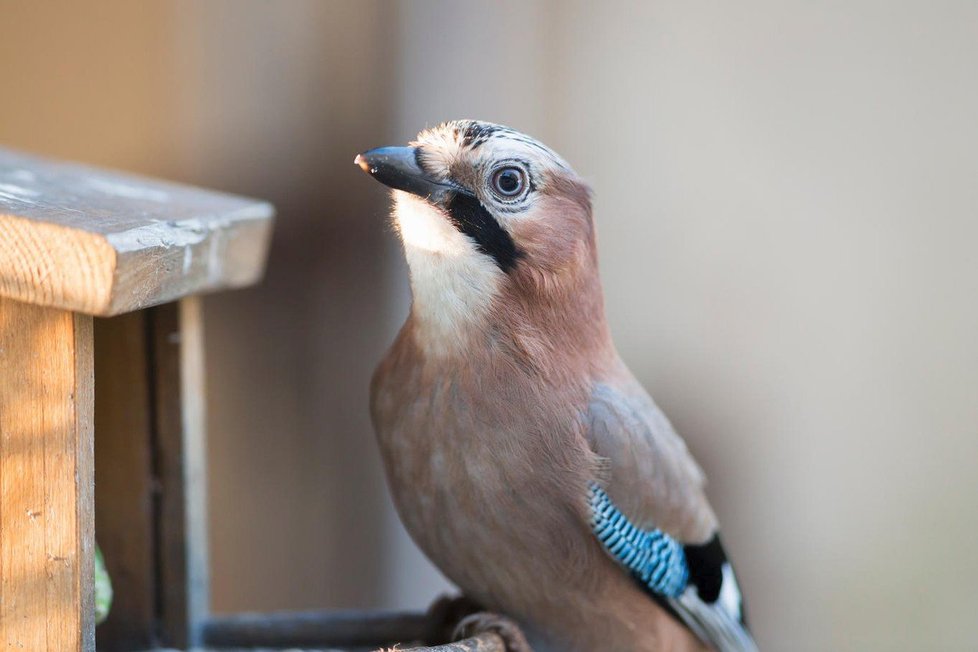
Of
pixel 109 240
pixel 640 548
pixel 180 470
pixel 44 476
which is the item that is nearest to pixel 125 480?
pixel 180 470

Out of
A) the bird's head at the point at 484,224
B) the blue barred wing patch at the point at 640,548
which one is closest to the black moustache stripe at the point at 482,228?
the bird's head at the point at 484,224

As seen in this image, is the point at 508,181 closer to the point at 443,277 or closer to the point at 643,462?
the point at 443,277

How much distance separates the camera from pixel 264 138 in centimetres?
511

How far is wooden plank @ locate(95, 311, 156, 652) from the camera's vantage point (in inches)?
104

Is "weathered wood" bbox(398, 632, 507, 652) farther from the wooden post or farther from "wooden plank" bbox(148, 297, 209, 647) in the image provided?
"wooden plank" bbox(148, 297, 209, 647)

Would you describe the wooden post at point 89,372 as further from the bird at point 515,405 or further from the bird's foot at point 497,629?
the bird's foot at point 497,629

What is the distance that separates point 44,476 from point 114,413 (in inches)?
30.7

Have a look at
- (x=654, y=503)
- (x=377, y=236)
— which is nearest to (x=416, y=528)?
(x=654, y=503)

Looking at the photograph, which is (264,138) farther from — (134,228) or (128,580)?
(134,228)

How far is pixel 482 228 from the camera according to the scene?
2.15 m

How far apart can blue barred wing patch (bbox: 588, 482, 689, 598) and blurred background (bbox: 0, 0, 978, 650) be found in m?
2.95

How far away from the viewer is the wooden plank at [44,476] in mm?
1854

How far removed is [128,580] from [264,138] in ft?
9.12

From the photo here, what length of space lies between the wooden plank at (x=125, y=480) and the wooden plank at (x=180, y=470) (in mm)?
28
